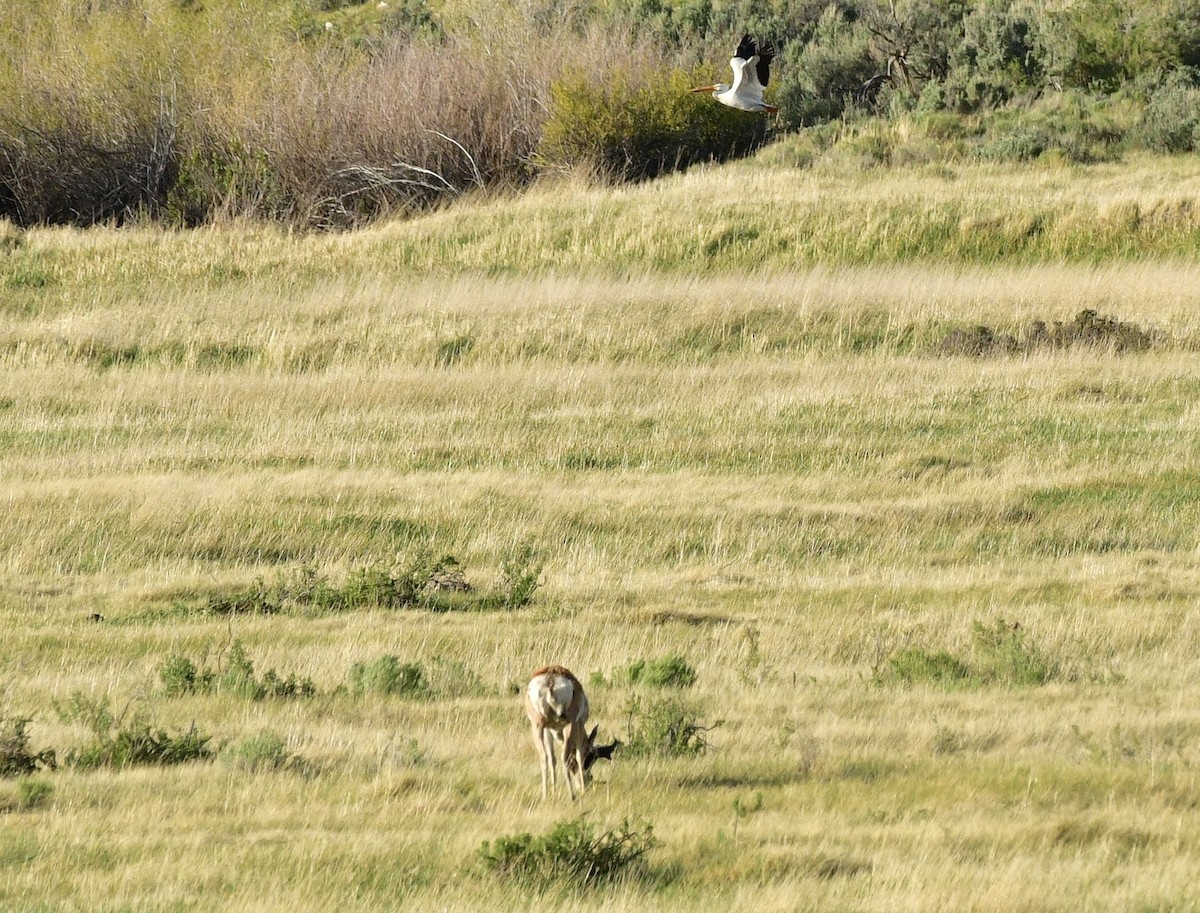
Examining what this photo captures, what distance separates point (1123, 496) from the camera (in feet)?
53.8

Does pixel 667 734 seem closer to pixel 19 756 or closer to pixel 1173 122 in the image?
pixel 19 756

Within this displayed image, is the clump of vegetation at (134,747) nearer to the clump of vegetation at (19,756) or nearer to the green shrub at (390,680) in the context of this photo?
the clump of vegetation at (19,756)

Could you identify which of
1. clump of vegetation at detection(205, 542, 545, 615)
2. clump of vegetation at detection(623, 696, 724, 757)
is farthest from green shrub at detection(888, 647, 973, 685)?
clump of vegetation at detection(205, 542, 545, 615)

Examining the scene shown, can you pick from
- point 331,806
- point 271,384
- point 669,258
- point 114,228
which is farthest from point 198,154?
point 331,806

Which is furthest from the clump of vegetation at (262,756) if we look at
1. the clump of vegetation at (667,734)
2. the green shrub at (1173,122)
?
the green shrub at (1173,122)

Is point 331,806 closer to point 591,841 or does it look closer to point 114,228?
point 591,841

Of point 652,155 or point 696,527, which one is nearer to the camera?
point 696,527

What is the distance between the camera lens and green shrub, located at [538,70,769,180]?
137 feet

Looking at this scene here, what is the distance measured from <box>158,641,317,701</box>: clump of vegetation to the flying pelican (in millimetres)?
6341

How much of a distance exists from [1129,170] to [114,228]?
79.2 ft

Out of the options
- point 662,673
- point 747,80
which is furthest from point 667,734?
point 747,80

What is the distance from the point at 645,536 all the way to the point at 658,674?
5584mm

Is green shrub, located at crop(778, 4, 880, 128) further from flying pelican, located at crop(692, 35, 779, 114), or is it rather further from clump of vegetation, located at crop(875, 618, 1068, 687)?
clump of vegetation, located at crop(875, 618, 1068, 687)

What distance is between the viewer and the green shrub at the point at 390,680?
33.3 feet
